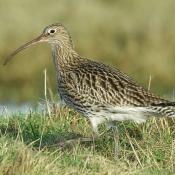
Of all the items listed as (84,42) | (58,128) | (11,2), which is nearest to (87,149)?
(58,128)

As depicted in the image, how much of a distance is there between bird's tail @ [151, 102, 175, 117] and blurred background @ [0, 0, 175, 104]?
29.4 feet

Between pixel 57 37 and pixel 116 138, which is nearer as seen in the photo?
pixel 116 138

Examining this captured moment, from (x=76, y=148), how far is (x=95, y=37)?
527 inches

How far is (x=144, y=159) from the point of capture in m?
8.48

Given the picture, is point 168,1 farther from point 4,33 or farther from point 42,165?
point 42,165

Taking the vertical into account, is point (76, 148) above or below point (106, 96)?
below

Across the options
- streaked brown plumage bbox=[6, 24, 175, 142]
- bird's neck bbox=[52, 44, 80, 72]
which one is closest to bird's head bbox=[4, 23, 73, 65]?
bird's neck bbox=[52, 44, 80, 72]

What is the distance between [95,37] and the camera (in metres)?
21.6

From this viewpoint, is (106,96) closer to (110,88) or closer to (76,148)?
(110,88)

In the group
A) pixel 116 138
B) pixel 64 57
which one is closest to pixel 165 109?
pixel 116 138

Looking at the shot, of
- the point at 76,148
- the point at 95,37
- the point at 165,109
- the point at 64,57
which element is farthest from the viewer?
the point at 95,37

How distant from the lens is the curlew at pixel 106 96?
29.1 feet

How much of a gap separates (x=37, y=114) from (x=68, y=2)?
14.2 meters

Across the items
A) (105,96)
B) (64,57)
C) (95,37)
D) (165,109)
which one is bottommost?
(165,109)
